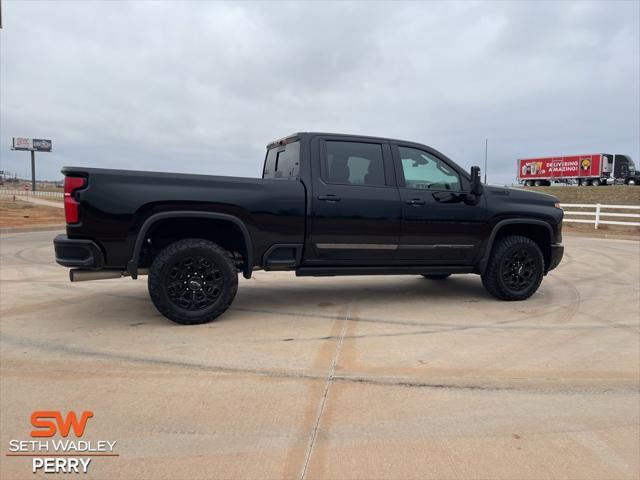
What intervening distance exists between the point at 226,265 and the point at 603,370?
11.3 ft

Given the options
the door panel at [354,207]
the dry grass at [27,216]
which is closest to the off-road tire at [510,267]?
the door panel at [354,207]

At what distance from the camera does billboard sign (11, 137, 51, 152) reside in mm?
91400

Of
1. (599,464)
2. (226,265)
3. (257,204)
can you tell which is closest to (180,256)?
(226,265)

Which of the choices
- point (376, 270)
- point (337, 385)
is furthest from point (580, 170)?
point (337, 385)

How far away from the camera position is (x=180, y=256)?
14.6 feet

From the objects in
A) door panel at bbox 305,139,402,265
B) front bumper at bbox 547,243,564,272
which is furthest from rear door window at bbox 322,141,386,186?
front bumper at bbox 547,243,564,272

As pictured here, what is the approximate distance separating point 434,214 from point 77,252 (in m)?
3.86

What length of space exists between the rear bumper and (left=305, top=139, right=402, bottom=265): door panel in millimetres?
2125

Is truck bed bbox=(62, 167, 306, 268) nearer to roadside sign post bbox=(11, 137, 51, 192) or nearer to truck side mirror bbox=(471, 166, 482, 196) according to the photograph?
truck side mirror bbox=(471, 166, 482, 196)

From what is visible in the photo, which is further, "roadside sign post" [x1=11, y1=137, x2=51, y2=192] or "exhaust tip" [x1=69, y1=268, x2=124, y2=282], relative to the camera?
"roadside sign post" [x1=11, y1=137, x2=51, y2=192]

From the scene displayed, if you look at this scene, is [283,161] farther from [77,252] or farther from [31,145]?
[31,145]

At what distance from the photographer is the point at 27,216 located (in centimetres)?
2230

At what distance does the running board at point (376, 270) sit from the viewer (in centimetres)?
513

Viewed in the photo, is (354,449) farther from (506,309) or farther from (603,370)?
(506,309)
